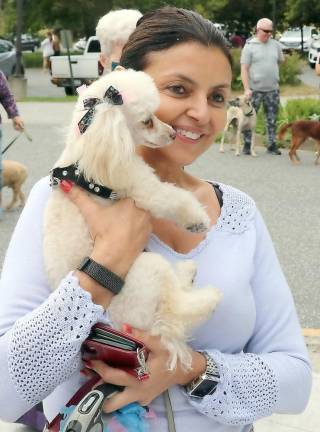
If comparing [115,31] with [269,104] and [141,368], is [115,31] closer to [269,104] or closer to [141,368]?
[141,368]

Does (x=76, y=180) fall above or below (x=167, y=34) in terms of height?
below

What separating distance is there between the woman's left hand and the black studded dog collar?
33 centimetres

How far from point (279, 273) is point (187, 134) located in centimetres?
44

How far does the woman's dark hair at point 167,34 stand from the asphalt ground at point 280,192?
69.1 inches

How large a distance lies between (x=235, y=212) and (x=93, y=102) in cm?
48

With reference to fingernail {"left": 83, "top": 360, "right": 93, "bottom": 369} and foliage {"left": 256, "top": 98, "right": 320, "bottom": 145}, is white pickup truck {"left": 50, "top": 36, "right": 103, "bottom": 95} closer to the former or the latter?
foliage {"left": 256, "top": 98, "right": 320, "bottom": 145}

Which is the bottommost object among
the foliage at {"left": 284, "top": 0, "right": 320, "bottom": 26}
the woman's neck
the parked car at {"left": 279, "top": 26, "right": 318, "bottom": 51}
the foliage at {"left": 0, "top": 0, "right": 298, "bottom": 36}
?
the parked car at {"left": 279, "top": 26, "right": 318, "bottom": 51}

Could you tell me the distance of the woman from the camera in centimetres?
141

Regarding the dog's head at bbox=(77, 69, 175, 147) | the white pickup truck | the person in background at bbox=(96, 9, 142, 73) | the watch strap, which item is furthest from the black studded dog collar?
the white pickup truck

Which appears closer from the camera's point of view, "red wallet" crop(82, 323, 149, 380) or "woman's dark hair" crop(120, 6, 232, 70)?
"red wallet" crop(82, 323, 149, 380)

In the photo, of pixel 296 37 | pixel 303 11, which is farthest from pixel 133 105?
pixel 296 37

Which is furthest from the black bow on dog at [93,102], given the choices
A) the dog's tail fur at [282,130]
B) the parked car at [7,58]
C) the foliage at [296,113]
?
the parked car at [7,58]

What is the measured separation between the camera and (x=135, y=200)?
164 centimetres

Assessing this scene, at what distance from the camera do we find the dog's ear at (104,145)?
1549 millimetres
